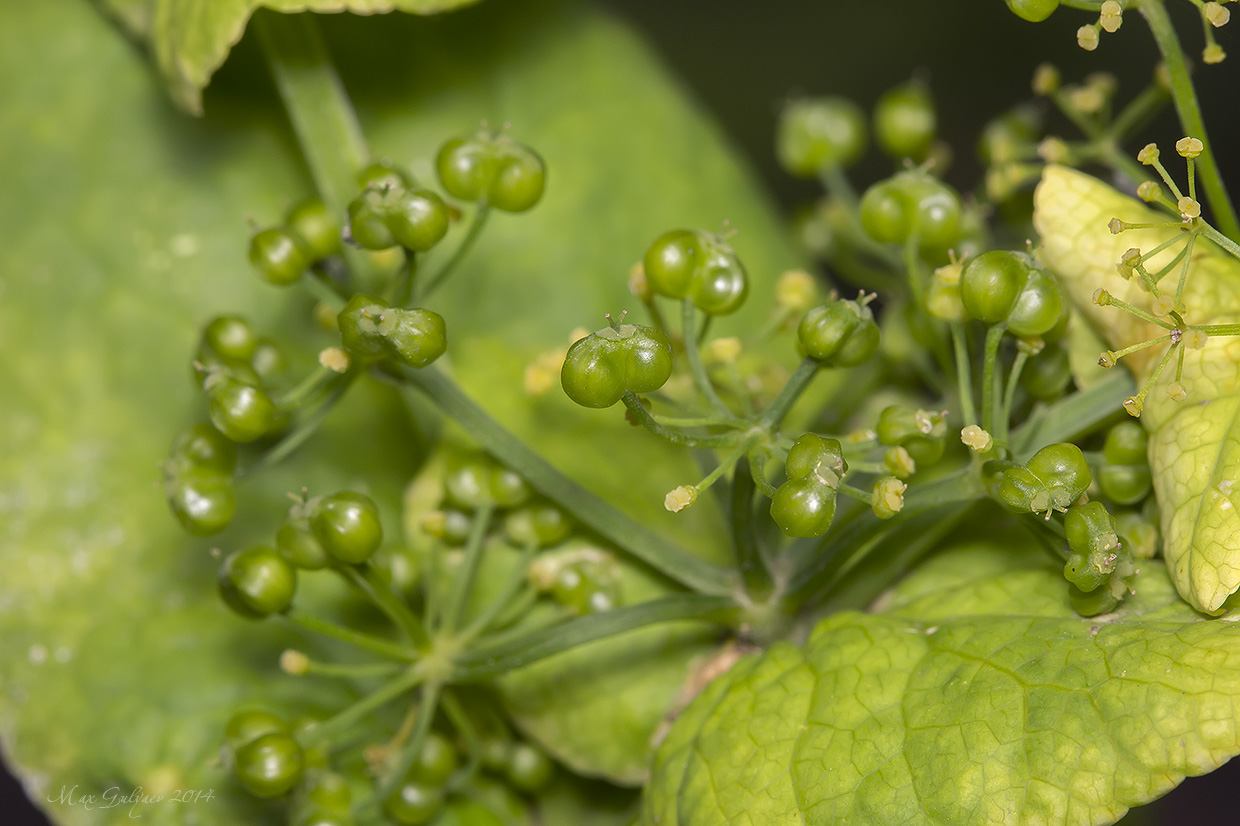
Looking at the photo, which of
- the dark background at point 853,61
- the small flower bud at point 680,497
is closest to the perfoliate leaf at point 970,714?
the small flower bud at point 680,497

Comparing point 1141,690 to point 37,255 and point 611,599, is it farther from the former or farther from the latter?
point 37,255

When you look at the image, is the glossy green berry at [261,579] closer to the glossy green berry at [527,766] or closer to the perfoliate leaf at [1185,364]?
the glossy green berry at [527,766]

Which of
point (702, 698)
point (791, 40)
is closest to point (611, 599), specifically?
point (702, 698)

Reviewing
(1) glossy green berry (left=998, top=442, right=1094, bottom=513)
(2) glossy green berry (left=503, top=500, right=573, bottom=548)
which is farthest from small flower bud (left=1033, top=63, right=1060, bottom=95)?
(2) glossy green berry (left=503, top=500, right=573, bottom=548)

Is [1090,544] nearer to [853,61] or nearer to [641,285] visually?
[641,285]

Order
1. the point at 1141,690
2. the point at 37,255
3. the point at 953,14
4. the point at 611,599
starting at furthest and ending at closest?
the point at 953,14, the point at 37,255, the point at 611,599, the point at 1141,690
